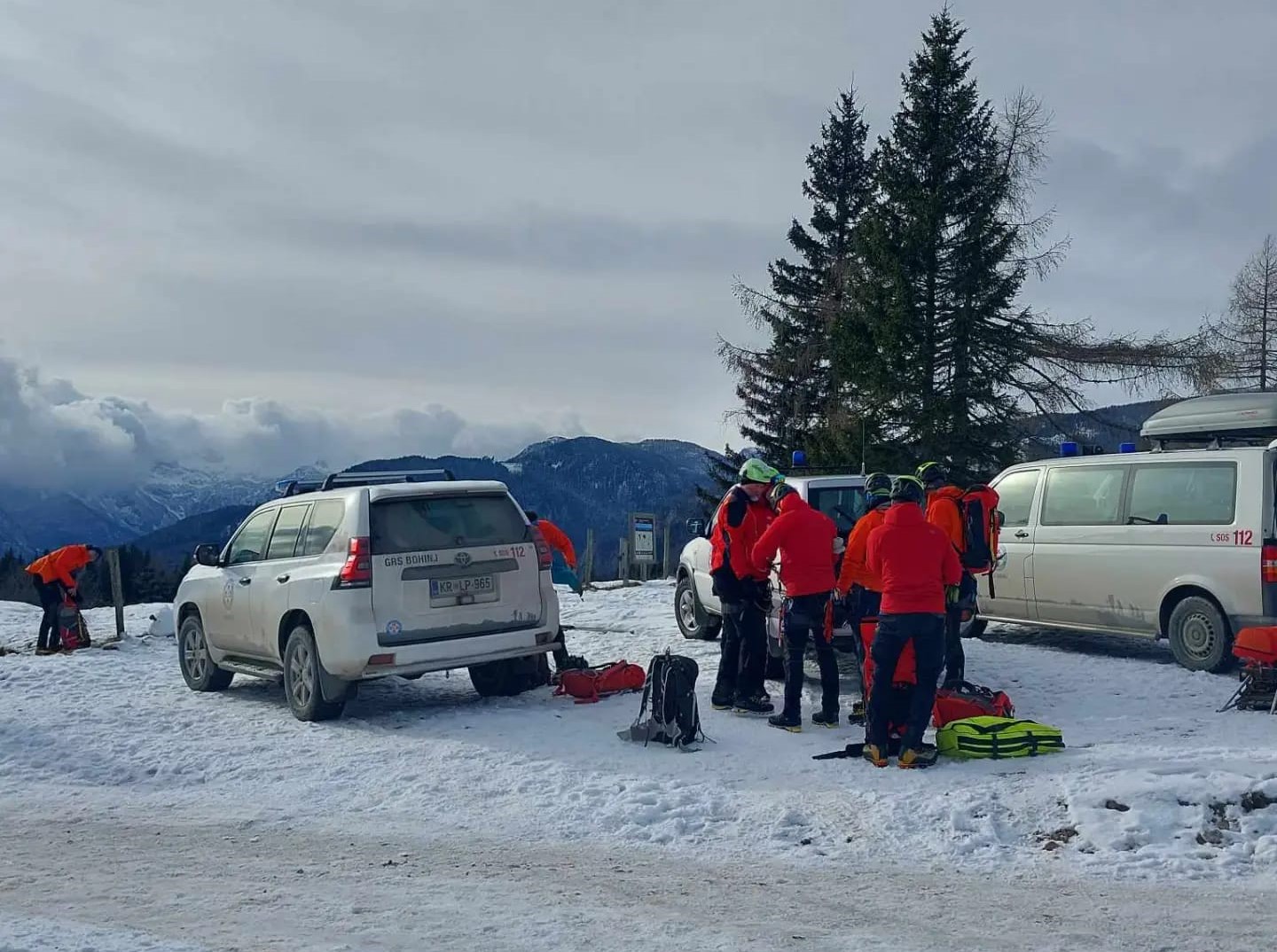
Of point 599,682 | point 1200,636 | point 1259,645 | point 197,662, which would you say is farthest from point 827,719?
point 197,662

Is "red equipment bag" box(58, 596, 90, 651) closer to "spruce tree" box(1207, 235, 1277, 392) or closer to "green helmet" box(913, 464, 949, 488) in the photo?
"green helmet" box(913, 464, 949, 488)

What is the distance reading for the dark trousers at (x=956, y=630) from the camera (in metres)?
9.54

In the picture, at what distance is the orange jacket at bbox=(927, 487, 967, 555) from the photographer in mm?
9680

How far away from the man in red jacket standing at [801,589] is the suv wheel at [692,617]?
401cm

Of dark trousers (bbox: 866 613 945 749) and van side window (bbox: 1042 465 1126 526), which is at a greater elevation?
van side window (bbox: 1042 465 1126 526)

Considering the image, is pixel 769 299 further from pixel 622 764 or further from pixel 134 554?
pixel 134 554

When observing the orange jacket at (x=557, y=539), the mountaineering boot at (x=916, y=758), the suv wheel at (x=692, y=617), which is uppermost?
the orange jacket at (x=557, y=539)

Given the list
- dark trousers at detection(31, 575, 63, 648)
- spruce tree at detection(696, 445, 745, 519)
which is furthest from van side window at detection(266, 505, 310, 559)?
spruce tree at detection(696, 445, 745, 519)

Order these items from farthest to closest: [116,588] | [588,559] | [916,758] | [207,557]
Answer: [588,559]
[116,588]
[207,557]
[916,758]

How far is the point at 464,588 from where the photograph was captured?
361 inches

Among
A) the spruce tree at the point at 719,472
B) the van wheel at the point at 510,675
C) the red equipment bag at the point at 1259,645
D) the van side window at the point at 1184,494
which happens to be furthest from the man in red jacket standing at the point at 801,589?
the spruce tree at the point at 719,472

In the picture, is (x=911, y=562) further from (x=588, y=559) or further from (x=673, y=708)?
(x=588, y=559)

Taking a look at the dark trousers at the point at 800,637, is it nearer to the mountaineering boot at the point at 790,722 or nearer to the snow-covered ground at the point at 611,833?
the mountaineering boot at the point at 790,722

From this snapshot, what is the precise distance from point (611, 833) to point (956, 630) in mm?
4360
